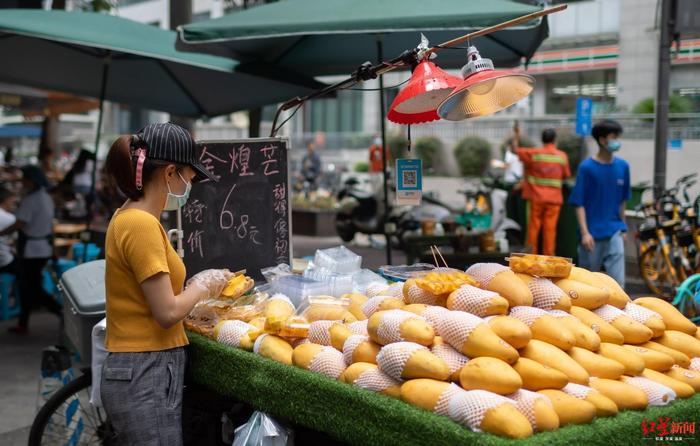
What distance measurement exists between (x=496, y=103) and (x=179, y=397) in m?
1.98

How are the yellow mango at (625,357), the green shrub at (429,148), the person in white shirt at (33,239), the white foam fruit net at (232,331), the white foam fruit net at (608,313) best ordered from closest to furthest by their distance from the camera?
the yellow mango at (625,357), the white foam fruit net at (608,313), the white foam fruit net at (232,331), the person in white shirt at (33,239), the green shrub at (429,148)

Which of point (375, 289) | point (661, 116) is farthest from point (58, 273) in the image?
point (661, 116)

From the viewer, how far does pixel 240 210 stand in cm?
438

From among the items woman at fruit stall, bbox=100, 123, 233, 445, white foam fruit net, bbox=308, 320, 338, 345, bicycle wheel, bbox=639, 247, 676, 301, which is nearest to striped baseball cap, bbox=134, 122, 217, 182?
woman at fruit stall, bbox=100, 123, 233, 445

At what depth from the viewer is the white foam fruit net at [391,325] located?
2666 millimetres

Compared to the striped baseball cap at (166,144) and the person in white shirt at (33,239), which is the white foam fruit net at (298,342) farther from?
the person in white shirt at (33,239)

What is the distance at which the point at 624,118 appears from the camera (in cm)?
1883

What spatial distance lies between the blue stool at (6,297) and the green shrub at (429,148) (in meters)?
19.7

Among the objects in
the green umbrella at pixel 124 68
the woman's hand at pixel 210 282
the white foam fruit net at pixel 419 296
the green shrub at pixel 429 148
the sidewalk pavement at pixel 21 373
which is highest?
the green umbrella at pixel 124 68

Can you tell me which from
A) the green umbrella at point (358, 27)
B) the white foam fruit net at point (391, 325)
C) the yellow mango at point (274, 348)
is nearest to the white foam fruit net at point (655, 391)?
the white foam fruit net at point (391, 325)

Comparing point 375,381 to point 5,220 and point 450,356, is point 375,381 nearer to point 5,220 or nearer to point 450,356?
point 450,356

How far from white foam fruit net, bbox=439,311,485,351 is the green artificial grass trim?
312 millimetres

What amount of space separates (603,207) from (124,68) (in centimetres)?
531

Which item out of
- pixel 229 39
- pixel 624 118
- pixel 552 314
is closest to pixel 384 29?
pixel 229 39
